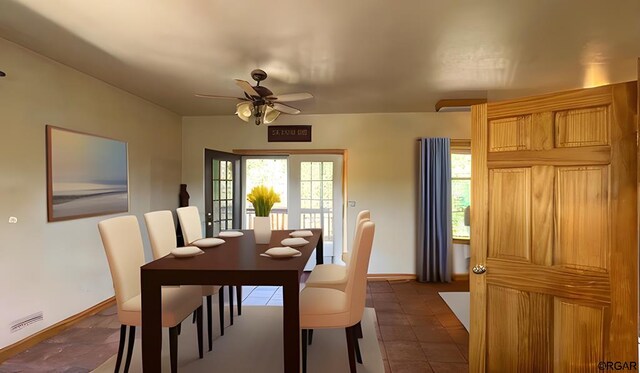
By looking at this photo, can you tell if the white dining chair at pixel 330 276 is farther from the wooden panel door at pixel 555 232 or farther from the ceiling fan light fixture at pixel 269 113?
the ceiling fan light fixture at pixel 269 113

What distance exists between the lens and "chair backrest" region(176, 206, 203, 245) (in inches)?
122

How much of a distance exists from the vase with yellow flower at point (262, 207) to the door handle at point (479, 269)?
1.49 meters

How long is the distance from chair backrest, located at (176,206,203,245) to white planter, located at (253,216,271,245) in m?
0.79

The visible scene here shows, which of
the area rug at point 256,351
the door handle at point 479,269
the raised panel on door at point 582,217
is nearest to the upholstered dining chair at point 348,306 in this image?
the area rug at point 256,351

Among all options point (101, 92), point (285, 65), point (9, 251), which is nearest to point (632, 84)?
point (285, 65)

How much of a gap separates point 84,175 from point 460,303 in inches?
169

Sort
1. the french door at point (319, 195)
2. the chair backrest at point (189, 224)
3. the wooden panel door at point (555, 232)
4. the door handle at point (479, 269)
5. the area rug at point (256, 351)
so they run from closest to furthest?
the wooden panel door at point (555, 232)
the door handle at point (479, 269)
the area rug at point (256, 351)
the chair backrest at point (189, 224)
the french door at point (319, 195)

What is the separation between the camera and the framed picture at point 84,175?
117 inches

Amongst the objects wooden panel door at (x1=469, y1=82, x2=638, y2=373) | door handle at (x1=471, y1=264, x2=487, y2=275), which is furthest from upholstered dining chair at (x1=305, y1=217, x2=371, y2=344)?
wooden panel door at (x1=469, y1=82, x2=638, y2=373)

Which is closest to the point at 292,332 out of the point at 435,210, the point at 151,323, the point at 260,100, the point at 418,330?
the point at 151,323

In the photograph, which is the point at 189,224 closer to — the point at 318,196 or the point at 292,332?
the point at 292,332

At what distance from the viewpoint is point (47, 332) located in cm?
289

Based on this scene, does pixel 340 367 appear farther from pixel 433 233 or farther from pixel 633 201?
pixel 433 233

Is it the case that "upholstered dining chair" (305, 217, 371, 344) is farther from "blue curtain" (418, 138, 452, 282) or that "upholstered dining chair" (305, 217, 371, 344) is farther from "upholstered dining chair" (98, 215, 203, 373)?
"blue curtain" (418, 138, 452, 282)
